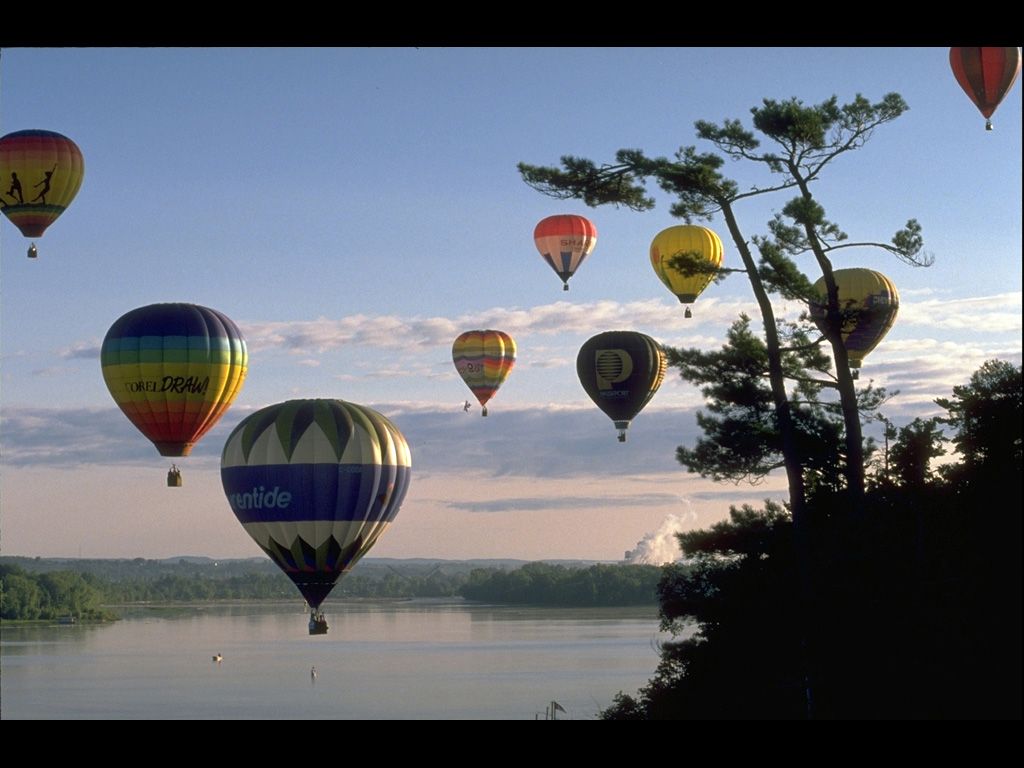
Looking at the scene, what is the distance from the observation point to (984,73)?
26.8m

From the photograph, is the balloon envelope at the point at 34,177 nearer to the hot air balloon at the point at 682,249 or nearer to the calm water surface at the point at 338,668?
the calm water surface at the point at 338,668

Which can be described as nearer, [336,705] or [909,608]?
[909,608]

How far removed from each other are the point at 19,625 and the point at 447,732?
125m

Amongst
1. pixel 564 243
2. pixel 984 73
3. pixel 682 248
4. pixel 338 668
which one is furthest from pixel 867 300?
pixel 338 668

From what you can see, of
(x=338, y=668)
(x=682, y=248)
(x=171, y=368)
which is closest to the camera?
(x=171, y=368)

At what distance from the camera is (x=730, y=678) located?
22.1m

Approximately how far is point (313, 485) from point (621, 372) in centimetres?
1094

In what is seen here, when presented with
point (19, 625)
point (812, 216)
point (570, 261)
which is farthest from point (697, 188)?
point (19, 625)

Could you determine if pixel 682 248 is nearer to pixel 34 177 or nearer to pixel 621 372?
pixel 621 372

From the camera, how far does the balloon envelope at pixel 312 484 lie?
29.9 m

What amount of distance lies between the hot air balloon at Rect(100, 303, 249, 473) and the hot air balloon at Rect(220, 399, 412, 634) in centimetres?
209

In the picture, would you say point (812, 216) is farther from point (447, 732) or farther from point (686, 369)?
point (447, 732)

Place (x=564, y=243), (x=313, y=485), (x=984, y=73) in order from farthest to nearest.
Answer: (x=564, y=243) → (x=313, y=485) → (x=984, y=73)

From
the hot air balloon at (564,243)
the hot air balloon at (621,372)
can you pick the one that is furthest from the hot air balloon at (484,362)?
the hot air balloon at (621,372)
